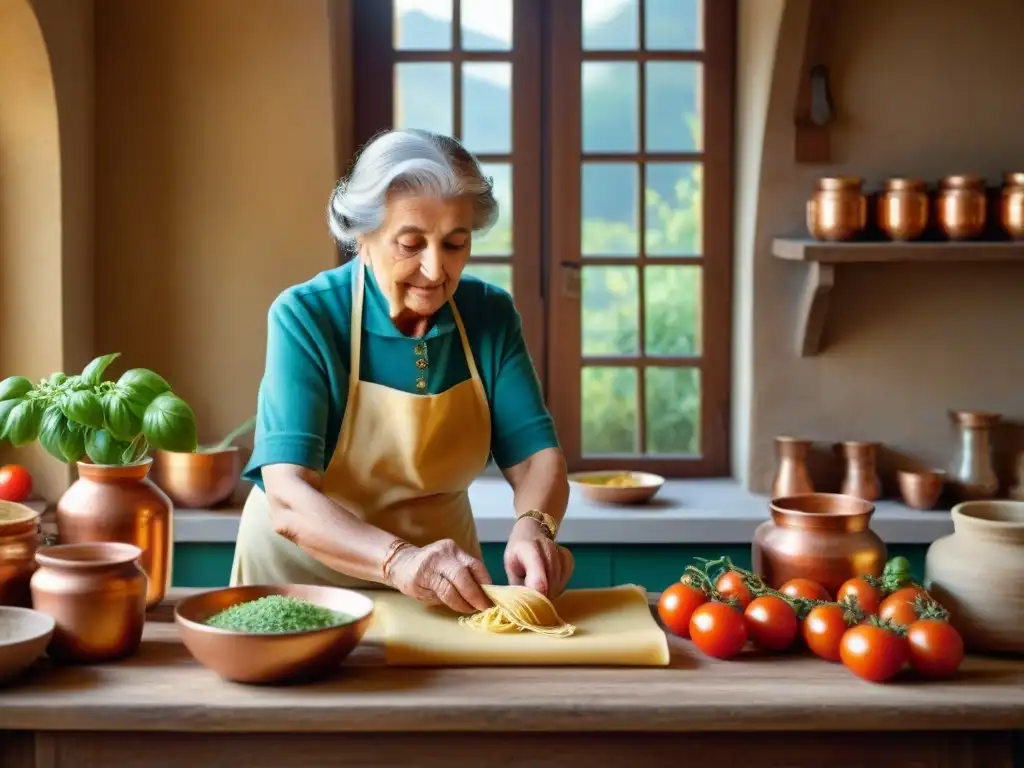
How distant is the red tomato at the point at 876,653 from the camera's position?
5.97 ft

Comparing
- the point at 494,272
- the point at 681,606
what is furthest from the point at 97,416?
the point at 494,272

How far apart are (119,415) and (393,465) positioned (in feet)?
1.73

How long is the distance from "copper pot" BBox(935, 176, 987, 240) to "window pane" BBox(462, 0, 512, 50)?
4.87ft

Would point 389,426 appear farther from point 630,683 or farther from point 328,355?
point 630,683

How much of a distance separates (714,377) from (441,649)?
2629mm

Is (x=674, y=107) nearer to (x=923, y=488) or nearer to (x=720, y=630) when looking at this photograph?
(x=923, y=488)

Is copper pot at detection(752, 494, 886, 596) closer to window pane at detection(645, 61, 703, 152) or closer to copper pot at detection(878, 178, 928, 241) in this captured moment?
copper pot at detection(878, 178, 928, 241)

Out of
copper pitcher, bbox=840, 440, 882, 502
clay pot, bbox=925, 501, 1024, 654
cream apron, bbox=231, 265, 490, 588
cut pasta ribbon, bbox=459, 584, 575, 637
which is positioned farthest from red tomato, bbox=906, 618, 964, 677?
copper pitcher, bbox=840, 440, 882, 502

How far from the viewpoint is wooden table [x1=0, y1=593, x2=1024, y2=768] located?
5.68 ft

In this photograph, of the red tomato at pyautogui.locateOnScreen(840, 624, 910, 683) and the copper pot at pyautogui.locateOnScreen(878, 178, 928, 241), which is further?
the copper pot at pyautogui.locateOnScreen(878, 178, 928, 241)

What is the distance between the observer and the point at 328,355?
233 cm

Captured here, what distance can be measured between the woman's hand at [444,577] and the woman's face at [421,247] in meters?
0.46

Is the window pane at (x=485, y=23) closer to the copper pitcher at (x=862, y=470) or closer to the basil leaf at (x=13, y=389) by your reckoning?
the copper pitcher at (x=862, y=470)

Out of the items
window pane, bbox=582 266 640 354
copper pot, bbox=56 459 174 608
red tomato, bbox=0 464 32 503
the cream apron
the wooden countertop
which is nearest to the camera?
the wooden countertop
